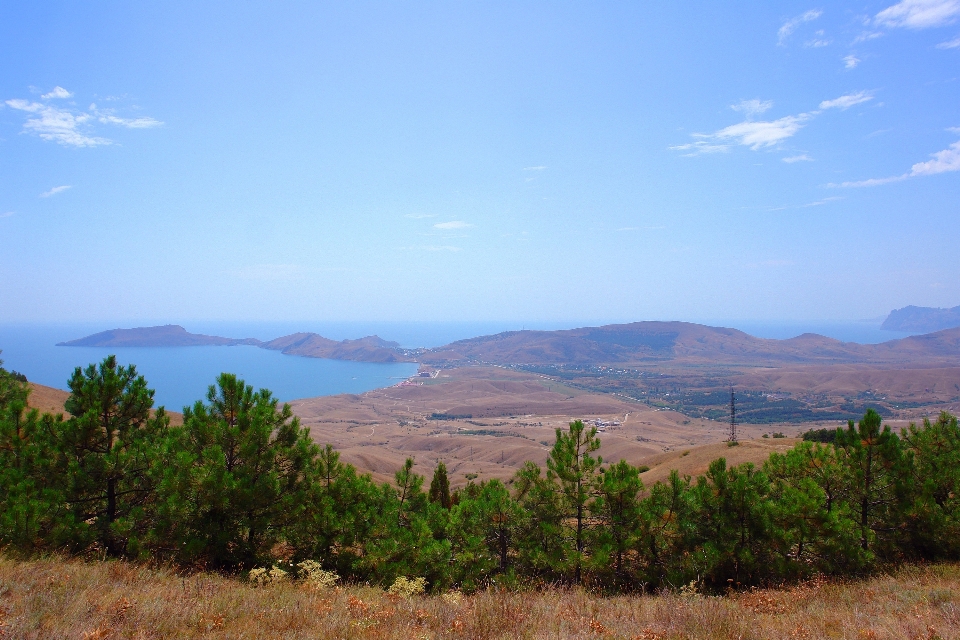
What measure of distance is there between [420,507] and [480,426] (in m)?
105

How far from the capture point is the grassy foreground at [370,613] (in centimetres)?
568

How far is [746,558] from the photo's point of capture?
10.2 meters

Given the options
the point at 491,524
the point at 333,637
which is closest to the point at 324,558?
the point at 491,524

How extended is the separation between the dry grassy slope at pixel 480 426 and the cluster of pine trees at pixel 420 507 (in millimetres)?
39623

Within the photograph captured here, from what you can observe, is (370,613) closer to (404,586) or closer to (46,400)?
(404,586)

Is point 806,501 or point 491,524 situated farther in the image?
point 491,524

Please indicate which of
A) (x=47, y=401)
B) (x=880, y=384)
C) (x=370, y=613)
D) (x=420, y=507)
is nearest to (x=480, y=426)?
Answer: (x=47, y=401)

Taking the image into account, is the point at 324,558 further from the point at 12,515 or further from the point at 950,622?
the point at 950,622

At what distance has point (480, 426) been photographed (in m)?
114


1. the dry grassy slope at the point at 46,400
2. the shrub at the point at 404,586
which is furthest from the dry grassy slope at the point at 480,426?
the shrub at the point at 404,586

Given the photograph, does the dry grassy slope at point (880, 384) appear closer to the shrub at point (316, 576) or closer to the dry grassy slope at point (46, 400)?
the shrub at point (316, 576)

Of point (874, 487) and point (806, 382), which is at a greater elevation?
point (874, 487)

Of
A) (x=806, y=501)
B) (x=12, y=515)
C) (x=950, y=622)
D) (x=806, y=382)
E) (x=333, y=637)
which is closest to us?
(x=333, y=637)

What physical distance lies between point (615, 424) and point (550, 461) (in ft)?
340
